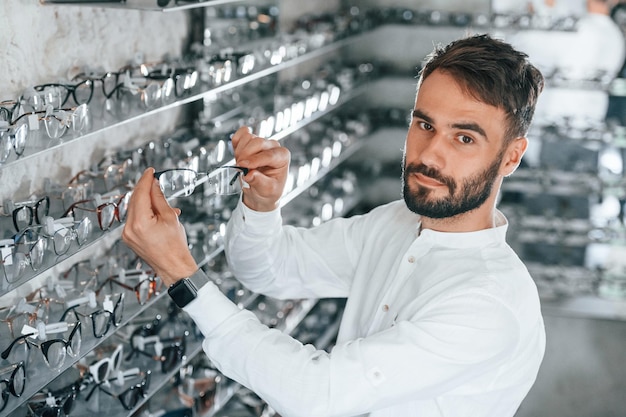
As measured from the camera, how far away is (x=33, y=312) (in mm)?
2406

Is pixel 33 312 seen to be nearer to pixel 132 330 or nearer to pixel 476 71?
pixel 132 330

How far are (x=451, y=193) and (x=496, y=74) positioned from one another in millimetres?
311

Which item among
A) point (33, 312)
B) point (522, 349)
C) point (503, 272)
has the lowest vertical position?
point (33, 312)

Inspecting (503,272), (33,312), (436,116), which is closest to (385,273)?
(503,272)

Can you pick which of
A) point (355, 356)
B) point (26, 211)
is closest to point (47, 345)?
point (26, 211)

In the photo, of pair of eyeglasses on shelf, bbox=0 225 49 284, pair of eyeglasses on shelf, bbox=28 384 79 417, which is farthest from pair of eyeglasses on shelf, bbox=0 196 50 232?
pair of eyeglasses on shelf, bbox=28 384 79 417

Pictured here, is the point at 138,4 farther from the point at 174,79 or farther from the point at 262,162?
the point at 262,162

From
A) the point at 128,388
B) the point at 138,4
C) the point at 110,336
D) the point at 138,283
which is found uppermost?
the point at 138,4

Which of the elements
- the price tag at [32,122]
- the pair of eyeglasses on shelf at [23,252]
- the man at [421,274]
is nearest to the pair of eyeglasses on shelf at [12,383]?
the pair of eyeglasses on shelf at [23,252]

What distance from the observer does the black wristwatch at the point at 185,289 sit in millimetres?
1821

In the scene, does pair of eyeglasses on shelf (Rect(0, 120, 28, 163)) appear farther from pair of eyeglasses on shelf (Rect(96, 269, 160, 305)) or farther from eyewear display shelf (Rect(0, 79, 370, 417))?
pair of eyeglasses on shelf (Rect(96, 269, 160, 305))

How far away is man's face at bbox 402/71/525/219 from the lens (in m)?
1.97

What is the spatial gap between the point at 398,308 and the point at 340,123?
3.25 meters

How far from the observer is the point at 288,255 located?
2.45 m
